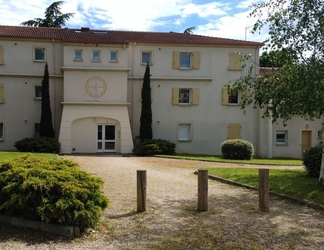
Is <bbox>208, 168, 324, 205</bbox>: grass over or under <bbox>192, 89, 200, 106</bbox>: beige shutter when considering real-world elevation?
under

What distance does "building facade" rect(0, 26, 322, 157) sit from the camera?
86.3 ft

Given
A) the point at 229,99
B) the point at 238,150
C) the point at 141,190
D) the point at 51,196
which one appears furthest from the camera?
the point at 229,99

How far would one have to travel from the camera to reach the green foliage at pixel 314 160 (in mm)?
13750

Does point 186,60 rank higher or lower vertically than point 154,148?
higher

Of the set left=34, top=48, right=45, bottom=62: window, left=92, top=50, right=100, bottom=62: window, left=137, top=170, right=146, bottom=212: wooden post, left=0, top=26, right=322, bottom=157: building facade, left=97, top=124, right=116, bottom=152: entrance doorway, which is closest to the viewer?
left=137, top=170, right=146, bottom=212: wooden post

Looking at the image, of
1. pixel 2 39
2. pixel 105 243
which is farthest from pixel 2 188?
pixel 2 39

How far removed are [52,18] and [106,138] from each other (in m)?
21.9

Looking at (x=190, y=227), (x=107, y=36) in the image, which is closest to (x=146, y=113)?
(x=107, y=36)

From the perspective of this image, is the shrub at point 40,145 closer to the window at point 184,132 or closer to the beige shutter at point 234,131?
the window at point 184,132

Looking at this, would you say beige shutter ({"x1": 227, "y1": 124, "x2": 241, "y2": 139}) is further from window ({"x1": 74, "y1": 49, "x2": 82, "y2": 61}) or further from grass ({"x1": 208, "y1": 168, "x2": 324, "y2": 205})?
grass ({"x1": 208, "y1": 168, "x2": 324, "y2": 205})

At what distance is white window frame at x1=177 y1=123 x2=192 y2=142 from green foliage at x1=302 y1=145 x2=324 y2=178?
48.4 feet

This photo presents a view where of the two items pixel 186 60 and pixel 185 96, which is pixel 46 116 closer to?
pixel 185 96

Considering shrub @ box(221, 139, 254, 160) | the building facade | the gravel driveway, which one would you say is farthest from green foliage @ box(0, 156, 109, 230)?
the building facade

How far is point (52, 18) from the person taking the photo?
42.3m
